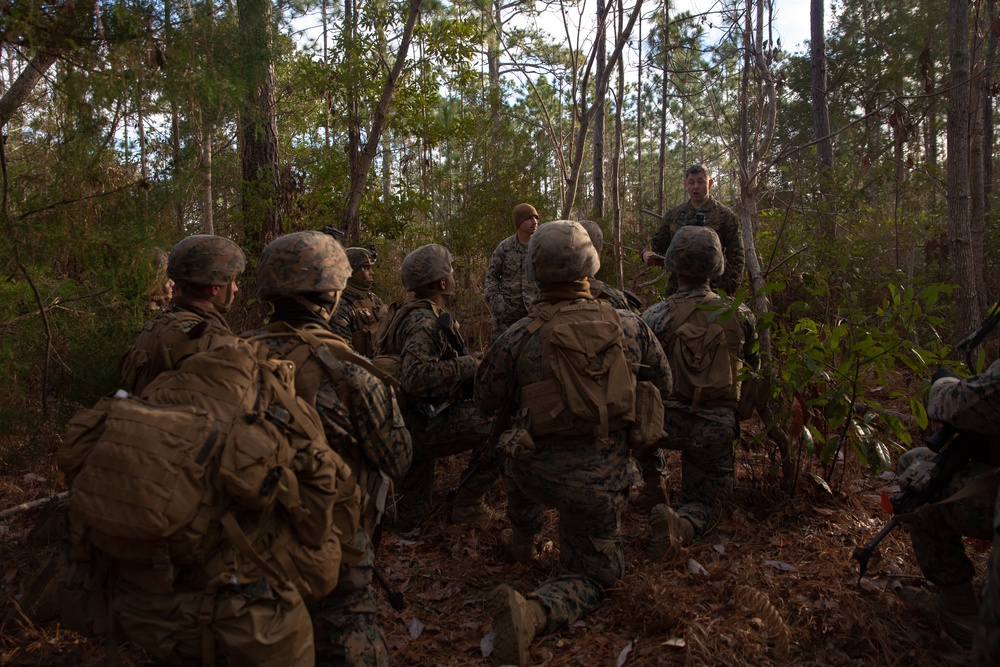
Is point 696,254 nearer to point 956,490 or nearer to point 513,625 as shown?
point 956,490

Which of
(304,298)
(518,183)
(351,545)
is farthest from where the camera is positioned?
(518,183)

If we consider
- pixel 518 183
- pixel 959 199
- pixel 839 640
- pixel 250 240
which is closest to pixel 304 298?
pixel 839 640

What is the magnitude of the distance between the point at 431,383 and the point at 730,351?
6.48 feet

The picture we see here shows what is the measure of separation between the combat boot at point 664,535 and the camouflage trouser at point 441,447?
1272 millimetres

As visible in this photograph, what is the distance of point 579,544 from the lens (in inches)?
147

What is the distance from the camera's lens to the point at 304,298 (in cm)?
310

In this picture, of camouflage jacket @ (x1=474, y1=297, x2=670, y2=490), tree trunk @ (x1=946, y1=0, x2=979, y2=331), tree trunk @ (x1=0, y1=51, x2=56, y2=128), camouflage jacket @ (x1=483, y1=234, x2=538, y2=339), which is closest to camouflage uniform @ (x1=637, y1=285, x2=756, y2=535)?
camouflage jacket @ (x1=474, y1=297, x2=670, y2=490)

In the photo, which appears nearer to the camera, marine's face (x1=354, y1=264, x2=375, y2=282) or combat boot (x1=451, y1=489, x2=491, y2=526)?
combat boot (x1=451, y1=489, x2=491, y2=526)

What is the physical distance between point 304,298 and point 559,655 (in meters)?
2.09

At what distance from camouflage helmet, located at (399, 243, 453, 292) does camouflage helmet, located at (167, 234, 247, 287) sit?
1302 mm

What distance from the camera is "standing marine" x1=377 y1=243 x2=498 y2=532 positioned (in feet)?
15.3

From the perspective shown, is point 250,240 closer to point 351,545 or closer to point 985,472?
point 351,545

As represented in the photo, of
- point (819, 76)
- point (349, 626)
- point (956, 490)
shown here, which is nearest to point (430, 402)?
point (349, 626)

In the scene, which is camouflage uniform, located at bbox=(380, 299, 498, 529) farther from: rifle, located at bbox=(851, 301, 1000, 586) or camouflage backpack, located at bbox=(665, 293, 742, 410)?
rifle, located at bbox=(851, 301, 1000, 586)
